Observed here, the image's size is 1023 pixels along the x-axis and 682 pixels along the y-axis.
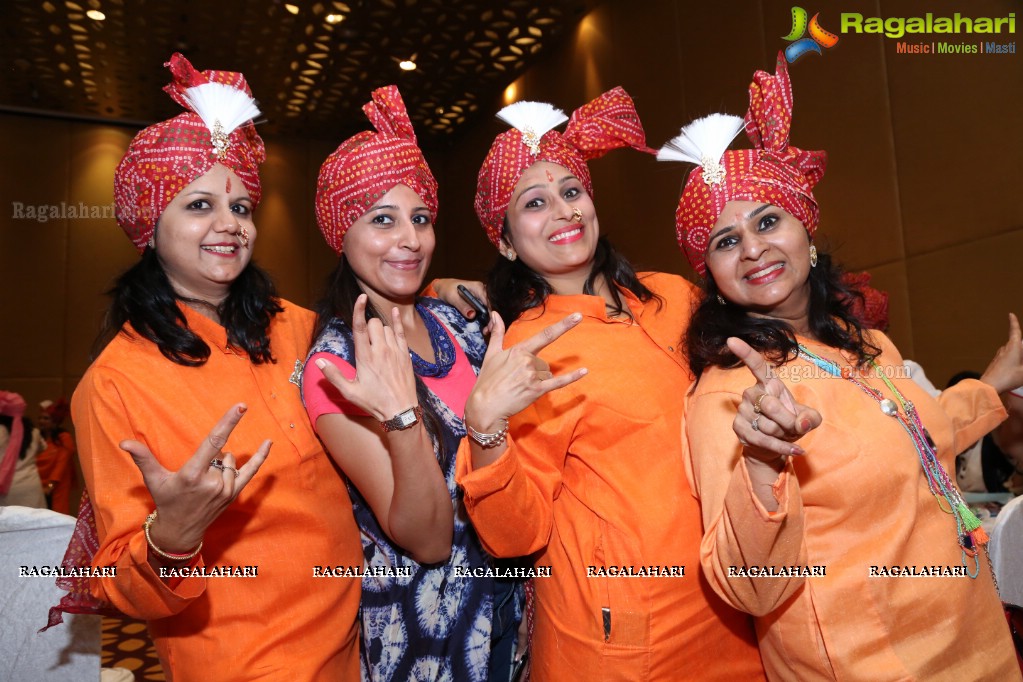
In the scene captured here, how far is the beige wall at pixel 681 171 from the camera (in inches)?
139

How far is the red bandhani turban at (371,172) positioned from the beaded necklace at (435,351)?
0.30m

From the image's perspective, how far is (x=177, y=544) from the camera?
131cm

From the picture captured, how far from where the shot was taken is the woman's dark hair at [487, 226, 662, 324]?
2.01 metres

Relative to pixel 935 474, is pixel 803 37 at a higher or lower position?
higher

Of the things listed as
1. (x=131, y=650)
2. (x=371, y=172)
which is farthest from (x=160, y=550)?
(x=131, y=650)

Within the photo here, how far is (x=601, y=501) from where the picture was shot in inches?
64.4

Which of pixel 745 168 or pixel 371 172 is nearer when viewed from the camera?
pixel 745 168

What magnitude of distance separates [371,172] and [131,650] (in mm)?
3607

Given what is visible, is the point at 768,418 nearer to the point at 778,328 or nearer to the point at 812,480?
the point at 812,480

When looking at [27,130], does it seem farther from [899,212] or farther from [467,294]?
[899,212]

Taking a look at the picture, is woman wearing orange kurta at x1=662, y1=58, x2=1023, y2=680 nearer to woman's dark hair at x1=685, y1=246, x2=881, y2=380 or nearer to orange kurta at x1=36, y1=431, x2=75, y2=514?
woman's dark hair at x1=685, y1=246, x2=881, y2=380

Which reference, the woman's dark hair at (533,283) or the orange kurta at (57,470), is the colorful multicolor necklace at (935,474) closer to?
the woman's dark hair at (533,283)

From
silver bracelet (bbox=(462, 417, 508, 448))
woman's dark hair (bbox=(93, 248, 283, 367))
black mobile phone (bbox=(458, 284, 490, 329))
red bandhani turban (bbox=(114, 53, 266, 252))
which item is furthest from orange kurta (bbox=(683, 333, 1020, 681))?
red bandhani turban (bbox=(114, 53, 266, 252))

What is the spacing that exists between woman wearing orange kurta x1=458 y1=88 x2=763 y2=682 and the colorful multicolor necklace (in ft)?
1.39
